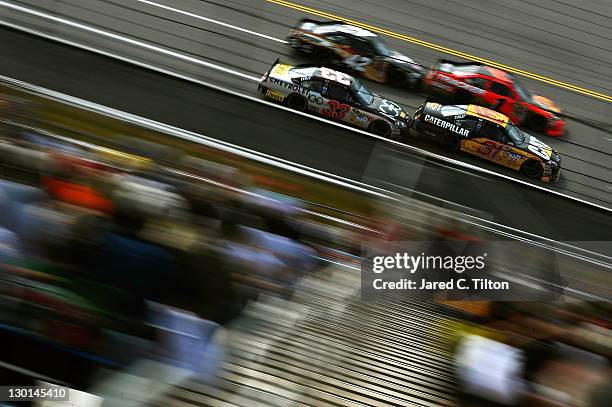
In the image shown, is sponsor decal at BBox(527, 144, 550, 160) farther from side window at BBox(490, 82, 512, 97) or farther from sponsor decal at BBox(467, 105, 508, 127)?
side window at BBox(490, 82, 512, 97)

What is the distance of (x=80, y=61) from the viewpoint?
10703 mm

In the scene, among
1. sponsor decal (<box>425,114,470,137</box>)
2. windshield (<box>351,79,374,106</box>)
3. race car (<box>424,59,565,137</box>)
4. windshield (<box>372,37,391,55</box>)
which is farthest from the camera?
windshield (<box>372,37,391,55</box>)

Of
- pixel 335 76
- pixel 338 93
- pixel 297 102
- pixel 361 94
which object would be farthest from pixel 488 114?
pixel 297 102

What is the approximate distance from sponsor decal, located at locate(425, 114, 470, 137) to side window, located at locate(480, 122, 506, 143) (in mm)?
325

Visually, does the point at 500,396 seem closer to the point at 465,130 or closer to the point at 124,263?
the point at 124,263

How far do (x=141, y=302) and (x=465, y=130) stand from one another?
31.6 feet

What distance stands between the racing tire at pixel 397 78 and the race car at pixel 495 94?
451 millimetres

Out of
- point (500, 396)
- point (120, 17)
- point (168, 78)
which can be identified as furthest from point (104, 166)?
point (120, 17)

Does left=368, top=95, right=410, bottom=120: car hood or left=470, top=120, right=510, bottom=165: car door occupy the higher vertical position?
left=368, top=95, right=410, bottom=120: car hood

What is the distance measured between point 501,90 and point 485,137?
1409 mm

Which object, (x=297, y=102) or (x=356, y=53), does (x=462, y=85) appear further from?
(x=297, y=102)

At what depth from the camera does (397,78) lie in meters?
13.6

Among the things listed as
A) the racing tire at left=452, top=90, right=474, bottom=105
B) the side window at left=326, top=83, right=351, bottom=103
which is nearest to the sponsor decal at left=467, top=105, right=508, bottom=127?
the racing tire at left=452, top=90, right=474, bottom=105

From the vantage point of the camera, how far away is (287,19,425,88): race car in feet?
44.2
